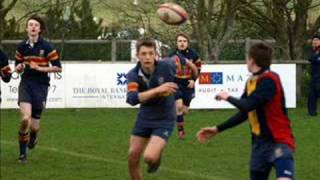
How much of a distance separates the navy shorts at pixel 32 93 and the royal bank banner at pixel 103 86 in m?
10.5

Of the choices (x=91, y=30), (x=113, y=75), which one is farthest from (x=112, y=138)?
(x=91, y=30)

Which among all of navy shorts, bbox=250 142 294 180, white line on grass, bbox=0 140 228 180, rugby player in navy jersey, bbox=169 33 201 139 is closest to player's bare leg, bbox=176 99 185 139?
rugby player in navy jersey, bbox=169 33 201 139

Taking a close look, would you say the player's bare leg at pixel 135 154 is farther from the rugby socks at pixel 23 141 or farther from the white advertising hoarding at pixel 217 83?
the white advertising hoarding at pixel 217 83

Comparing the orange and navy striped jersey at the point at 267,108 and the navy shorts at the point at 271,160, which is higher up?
the orange and navy striped jersey at the point at 267,108

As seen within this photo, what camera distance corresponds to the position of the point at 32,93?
11844mm

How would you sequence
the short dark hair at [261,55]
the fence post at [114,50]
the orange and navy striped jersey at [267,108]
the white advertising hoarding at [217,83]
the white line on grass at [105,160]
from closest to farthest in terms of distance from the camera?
1. the orange and navy striped jersey at [267,108]
2. the short dark hair at [261,55]
3. the white line on grass at [105,160]
4. the white advertising hoarding at [217,83]
5. the fence post at [114,50]

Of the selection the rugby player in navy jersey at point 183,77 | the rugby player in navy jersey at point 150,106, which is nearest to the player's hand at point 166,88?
the rugby player in navy jersey at point 150,106

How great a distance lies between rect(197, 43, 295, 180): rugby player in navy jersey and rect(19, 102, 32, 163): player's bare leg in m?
5.15

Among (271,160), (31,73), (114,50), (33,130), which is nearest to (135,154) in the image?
(271,160)

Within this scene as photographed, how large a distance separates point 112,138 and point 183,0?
13.2m

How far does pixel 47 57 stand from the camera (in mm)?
11867

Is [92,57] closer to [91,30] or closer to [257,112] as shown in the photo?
[91,30]

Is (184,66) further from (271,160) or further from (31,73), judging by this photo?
(271,160)

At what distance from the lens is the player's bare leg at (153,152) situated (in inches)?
340
